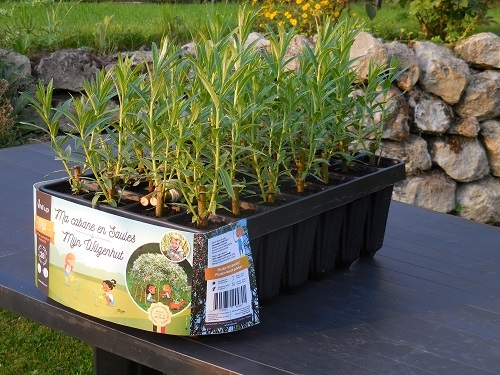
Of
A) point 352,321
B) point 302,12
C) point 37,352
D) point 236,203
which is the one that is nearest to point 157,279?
point 236,203

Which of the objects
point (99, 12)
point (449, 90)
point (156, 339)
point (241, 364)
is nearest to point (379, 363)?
point (241, 364)

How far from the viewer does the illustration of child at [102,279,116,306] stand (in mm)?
1473

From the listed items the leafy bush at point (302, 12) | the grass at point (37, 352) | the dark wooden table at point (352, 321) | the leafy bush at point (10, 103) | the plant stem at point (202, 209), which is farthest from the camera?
the leafy bush at point (302, 12)

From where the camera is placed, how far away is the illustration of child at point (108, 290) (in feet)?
4.83

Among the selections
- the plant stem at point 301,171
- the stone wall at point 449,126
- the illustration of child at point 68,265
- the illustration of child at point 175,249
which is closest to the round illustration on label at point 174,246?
the illustration of child at point 175,249

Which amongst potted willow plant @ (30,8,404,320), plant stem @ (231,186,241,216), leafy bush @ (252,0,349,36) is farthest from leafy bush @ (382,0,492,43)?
plant stem @ (231,186,241,216)

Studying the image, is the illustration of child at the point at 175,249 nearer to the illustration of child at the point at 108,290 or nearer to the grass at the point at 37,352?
the illustration of child at the point at 108,290

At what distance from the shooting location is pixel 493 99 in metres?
4.81

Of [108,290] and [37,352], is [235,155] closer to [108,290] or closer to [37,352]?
[108,290]

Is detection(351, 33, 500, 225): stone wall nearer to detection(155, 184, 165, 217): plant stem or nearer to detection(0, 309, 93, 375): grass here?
detection(0, 309, 93, 375): grass

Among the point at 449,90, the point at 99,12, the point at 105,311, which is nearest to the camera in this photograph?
the point at 105,311

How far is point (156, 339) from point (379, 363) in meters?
0.41

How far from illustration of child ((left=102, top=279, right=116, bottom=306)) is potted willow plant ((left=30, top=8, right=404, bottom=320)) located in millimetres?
135

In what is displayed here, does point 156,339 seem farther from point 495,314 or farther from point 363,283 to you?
point 495,314
